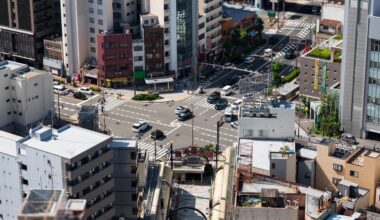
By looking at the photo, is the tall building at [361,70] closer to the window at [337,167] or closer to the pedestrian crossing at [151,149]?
the window at [337,167]

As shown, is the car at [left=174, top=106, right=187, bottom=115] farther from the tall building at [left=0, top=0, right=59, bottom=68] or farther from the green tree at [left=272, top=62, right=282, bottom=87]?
the tall building at [left=0, top=0, right=59, bottom=68]

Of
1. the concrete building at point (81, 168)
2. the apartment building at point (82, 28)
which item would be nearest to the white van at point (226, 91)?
the apartment building at point (82, 28)

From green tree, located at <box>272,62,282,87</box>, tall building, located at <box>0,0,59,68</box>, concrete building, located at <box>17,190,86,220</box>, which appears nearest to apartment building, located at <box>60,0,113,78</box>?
tall building, located at <box>0,0,59,68</box>

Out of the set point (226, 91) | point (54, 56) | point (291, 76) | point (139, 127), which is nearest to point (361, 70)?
point (291, 76)

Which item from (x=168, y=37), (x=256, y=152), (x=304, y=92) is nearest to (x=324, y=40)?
(x=304, y=92)

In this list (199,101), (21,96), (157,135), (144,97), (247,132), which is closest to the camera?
(247,132)

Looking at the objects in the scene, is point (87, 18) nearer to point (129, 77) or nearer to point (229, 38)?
point (129, 77)

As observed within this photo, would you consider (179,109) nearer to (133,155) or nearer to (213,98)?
(213,98)
